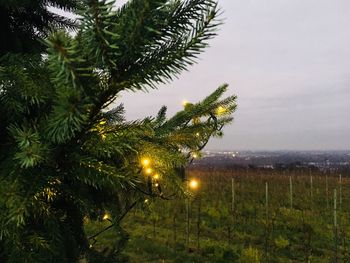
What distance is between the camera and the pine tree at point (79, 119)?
65cm

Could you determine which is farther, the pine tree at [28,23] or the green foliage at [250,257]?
the green foliage at [250,257]

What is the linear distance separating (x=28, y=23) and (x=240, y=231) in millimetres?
13856

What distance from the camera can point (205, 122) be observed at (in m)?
1.69

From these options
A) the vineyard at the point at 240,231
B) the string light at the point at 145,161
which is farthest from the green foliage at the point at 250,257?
the string light at the point at 145,161

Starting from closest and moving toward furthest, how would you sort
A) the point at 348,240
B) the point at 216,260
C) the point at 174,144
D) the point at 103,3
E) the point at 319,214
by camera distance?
the point at 103,3
the point at 174,144
the point at 216,260
the point at 348,240
the point at 319,214

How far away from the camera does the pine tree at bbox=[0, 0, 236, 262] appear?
2.14ft

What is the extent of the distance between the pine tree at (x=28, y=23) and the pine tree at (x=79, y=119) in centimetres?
58

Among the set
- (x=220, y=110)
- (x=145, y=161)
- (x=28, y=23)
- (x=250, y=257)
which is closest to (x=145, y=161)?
(x=145, y=161)

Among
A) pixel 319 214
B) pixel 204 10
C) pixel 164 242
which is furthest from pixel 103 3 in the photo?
pixel 319 214

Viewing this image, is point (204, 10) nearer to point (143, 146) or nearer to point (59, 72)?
point (59, 72)

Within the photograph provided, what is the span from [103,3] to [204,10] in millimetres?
221

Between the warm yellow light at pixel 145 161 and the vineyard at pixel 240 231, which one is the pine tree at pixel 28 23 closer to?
the warm yellow light at pixel 145 161

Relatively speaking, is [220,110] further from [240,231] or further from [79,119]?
[240,231]

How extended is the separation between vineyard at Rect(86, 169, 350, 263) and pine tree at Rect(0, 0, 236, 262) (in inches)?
209
